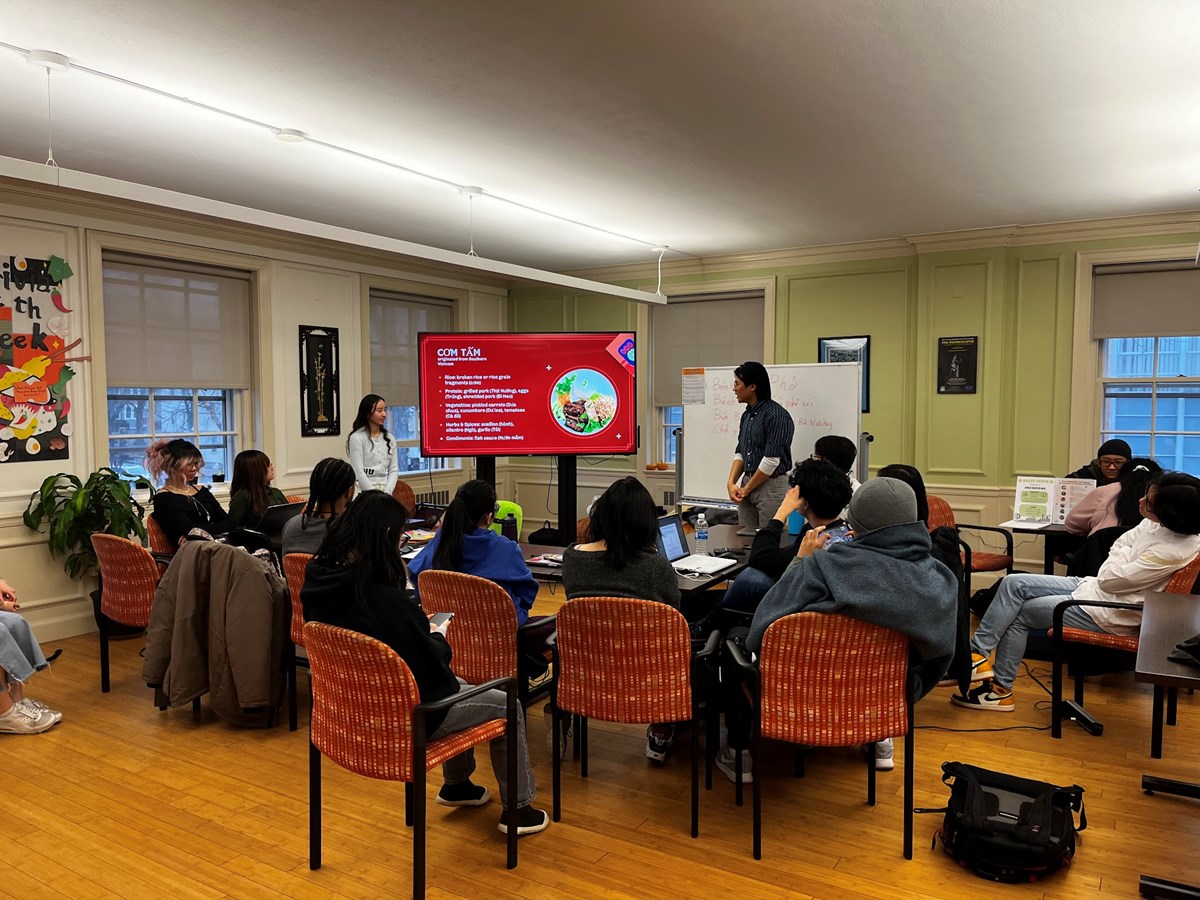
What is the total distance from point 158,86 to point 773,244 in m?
4.79

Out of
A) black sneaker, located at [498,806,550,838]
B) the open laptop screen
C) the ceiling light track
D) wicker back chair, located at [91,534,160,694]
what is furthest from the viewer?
wicker back chair, located at [91,534,160,694]

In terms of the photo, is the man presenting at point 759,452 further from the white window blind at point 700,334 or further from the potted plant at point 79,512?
the potted plant at point 79,512

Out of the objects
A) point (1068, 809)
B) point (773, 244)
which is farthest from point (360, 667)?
point (773, 244)

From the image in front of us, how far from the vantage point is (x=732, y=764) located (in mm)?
3143

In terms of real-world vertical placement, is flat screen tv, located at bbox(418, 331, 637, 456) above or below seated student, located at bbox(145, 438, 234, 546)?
above

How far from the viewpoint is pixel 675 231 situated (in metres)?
6.39

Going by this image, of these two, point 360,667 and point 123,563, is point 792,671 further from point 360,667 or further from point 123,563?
point 123,563

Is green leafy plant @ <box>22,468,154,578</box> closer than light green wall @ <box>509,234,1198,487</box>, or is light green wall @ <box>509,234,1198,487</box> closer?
green leafy plant @ <box>22,468,154,578</box>

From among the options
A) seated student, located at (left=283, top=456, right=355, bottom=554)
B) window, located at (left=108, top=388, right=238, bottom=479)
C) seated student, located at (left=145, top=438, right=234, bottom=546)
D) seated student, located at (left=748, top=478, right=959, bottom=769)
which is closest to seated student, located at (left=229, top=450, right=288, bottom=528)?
seated student, located at (left=145, top=438, right=234, bottom=546)

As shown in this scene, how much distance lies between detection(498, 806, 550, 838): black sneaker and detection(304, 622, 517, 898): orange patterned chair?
51 cm

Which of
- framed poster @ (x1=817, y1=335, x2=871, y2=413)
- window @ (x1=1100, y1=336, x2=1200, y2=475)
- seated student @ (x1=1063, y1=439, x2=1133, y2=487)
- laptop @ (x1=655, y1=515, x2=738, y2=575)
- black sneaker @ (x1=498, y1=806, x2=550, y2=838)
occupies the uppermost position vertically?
framed poster @ (x1=817, y1=335, x2=871, y2=413)

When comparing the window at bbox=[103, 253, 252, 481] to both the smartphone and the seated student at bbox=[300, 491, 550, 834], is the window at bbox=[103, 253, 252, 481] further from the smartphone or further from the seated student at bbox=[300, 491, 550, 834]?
the smartphone

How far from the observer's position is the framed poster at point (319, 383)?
6.50 meters

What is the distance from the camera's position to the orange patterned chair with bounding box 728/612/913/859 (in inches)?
97.8
